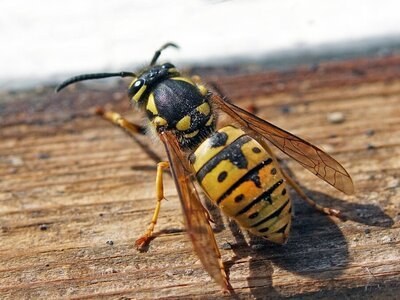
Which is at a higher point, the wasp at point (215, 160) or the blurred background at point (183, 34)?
the blurred background at point (183, 34)

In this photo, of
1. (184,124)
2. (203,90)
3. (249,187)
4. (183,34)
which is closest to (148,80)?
(203,90)

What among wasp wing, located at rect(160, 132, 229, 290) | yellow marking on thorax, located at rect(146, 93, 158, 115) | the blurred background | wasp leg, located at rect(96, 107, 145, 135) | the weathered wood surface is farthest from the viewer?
the blurred background

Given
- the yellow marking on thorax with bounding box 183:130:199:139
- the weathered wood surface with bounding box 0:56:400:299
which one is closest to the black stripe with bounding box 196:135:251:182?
the weathered wood surface with bounding box 0:56:400:299

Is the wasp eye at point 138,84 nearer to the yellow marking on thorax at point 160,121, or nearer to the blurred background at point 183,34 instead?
the yellow marking on thorax at point 160,121

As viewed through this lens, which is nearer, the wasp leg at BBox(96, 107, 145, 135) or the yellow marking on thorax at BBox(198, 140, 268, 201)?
the yellow marking on thorax at BBox(198, 140, 268, 201)

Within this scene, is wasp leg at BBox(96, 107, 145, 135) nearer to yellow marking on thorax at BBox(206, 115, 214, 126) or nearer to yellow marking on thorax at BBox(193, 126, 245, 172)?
yellow marking on thorax at BBox(206, 115, 214, 126)

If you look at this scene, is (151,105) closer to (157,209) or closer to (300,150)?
(157,209)

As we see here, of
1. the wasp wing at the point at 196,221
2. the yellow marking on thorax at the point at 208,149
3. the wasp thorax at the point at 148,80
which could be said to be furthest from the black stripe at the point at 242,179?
the wasp thorax at the point at 148,80

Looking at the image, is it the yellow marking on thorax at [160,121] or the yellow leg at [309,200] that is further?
the yellow marking on thorax at [160,121]

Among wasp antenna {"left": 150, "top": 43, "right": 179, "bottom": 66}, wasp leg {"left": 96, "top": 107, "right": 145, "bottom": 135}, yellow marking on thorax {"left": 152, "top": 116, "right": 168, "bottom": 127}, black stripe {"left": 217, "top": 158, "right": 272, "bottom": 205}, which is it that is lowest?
wasp leg {"left": 96, "top": 107, "right": 145, "bottom": 135}
